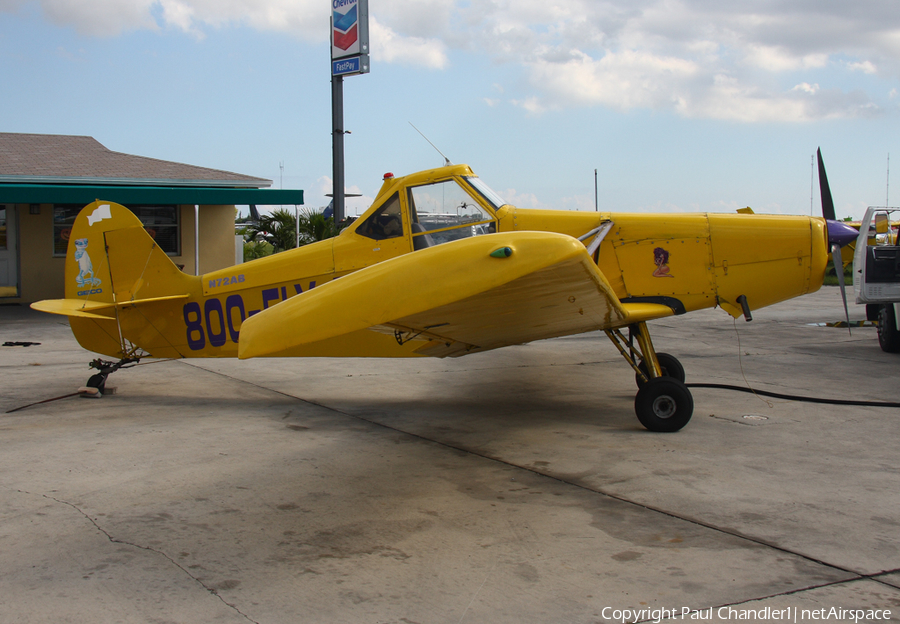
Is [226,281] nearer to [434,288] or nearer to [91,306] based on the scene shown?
[91,306]

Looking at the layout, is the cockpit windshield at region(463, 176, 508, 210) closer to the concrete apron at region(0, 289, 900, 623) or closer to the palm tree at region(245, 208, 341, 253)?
the concrete apron at region(0, 289, 900, 623)

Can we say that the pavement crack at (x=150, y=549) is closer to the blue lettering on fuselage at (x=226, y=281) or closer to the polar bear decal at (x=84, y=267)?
the blue lettering on fuselage at (x=226, y=281)

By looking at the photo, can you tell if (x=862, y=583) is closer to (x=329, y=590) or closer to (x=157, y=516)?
(x=329, y=590)

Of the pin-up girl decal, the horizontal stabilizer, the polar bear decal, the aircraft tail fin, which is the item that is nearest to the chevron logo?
the aircraft tail fin

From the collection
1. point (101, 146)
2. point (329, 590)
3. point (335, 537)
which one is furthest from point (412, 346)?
point (101, 146)

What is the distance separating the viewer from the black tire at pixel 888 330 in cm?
993

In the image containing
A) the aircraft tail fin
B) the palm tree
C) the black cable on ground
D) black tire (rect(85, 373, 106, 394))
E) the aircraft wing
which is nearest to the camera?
the aircraft wing

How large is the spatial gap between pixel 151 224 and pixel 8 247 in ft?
12.1

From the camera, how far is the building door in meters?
18.1

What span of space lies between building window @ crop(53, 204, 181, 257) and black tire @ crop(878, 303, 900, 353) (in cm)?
1705

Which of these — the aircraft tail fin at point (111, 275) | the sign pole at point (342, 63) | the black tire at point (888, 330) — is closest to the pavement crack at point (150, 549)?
the aircraft tail fin at point (111, 275)

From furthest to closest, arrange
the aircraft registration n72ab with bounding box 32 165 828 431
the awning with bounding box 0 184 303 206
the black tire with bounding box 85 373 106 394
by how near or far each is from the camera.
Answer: the awning with bounding box 0 184 303 206 < the black tire with bounding box 85 373 106 394 < the aircraft registration n72ab with bounding box 32 165 828 431

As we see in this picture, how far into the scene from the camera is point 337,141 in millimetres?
21234

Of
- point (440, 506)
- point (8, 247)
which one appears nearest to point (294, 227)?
point (8, 247)
